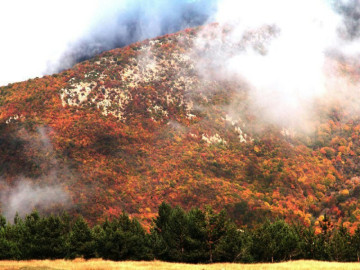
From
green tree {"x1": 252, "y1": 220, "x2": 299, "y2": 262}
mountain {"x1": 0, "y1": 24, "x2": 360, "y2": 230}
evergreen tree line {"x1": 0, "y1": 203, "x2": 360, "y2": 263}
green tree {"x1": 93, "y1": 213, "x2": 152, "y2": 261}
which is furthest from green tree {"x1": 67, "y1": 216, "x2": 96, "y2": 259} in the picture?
mountain {"x1": 0, "y1": 24, "x2": 360, "y2": 230}

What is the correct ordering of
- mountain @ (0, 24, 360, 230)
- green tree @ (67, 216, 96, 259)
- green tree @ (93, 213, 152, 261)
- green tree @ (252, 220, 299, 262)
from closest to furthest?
green tree @ (93, 213, 152, 261) < green tree @ (67, 216, 96, 259) < green tree @ (252, 220, 299, 262) < mountain @ (0, 24, 360, 230)

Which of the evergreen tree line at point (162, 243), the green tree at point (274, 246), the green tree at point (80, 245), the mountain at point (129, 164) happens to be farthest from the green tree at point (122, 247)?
the mountain at point (129, 164)

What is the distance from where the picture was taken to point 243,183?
177250mm

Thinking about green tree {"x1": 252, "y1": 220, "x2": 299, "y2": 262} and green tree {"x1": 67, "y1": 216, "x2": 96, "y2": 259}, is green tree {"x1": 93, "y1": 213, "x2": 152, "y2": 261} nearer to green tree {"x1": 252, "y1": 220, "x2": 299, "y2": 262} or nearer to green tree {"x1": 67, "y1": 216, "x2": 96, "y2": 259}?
green tree {"x1": 67, "y1": 216, "x2": 96, "y2": 259}

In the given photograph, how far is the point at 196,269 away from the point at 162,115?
16264 centimetres

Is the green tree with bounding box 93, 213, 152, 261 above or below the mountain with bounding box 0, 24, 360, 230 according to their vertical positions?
below

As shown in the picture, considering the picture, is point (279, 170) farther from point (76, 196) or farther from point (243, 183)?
point (76, 196)

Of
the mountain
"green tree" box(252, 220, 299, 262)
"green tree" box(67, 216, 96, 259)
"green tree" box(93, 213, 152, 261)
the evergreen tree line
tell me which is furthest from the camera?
the mountain

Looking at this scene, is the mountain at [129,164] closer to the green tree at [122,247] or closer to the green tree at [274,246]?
the green tree at [122,247]

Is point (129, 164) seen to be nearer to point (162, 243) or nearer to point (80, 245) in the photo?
point (162, 243)

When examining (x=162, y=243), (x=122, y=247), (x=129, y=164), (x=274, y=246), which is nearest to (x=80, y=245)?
(x=122, y=247)

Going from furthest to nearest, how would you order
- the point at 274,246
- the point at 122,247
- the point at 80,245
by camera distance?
the point at 274,246
the point at 80,245
the point at 122,247

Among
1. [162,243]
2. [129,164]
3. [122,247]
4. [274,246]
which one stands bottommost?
[274,246]

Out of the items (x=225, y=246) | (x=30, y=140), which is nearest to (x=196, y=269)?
(x=225, y=246)
